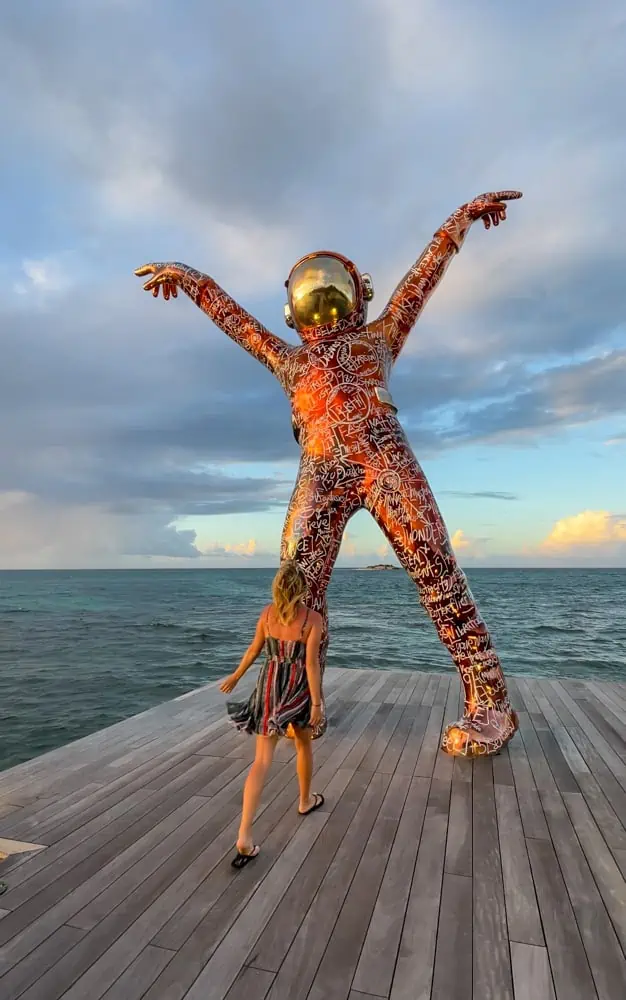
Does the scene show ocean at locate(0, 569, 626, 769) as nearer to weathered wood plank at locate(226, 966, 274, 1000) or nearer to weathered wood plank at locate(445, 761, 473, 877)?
weathered wood plank at locate(445, 761, 473, 877)

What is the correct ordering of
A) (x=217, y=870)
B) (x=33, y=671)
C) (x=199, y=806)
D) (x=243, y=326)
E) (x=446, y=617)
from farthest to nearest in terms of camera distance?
(x=33, y=671)
(x=243, y=326)
(x=446, y=617)
(x=199, y=806)
(x=217, y=870)

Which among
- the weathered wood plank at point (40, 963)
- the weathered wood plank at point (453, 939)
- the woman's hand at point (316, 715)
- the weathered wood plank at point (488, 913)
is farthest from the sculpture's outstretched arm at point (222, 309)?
the weathered wood plank at point (40, 963)

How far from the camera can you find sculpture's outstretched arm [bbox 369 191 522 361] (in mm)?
4434

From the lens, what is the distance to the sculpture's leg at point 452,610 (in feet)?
12.9

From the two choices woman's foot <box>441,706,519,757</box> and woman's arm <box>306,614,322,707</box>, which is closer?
woman's arm <box>306,614,322,707</box>

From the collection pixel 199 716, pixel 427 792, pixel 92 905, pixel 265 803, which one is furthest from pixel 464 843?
pixel 199 716

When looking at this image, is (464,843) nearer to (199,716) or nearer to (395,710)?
(395,710)

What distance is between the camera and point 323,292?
4.33m

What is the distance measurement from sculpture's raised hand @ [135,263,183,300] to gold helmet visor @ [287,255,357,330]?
1174 mm

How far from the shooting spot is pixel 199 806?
3248mm

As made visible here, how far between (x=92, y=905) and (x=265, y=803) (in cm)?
116

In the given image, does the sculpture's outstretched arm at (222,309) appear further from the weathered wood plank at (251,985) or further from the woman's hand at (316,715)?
the weathered wood plank at (251,985)

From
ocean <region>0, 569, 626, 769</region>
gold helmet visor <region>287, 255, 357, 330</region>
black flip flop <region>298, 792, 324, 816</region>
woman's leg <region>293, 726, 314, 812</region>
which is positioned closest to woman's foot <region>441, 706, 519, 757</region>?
black flip flop <region>298, 792, 324, 816</region>

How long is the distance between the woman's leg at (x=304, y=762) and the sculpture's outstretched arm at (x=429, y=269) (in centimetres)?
283
